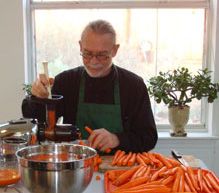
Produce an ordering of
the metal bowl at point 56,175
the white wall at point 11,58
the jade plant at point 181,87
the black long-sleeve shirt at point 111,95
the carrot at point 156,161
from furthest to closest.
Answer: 1. the white wall at point 11,58
2. the jade plant at point 181,87
3. the black long-sleeve shirt at point 111,95
4. the carrot at point 156,161
5. the metal bowl at point 56,175

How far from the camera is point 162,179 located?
5.09ft

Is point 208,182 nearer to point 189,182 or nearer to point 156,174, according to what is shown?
point 189,182

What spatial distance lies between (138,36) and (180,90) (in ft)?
2.26

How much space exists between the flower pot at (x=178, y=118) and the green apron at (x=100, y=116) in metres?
1.09

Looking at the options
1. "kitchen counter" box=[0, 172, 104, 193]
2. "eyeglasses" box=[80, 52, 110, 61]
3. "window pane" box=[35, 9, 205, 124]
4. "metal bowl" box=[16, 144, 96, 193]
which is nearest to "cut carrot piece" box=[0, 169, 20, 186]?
"kitchen counter" box=[0, 172, 104, 193]

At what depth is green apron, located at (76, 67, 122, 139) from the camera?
7.66ft

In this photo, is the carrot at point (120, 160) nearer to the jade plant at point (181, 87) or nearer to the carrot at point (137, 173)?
the carrot at point (137, 173)

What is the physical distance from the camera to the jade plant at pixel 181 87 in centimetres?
330

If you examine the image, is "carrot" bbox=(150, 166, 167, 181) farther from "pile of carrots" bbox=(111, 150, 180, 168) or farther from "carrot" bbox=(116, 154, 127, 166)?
"carrot" bbox=(116, 154, 127, 166)

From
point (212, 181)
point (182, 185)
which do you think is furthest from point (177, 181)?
point (212, 181)

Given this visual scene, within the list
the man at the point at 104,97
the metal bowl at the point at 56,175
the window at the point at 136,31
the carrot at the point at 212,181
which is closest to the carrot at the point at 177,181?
the carrot at the point at 212,181

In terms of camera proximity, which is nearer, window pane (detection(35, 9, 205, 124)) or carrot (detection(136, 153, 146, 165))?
carrot (detection(136, 153, 146, 165))

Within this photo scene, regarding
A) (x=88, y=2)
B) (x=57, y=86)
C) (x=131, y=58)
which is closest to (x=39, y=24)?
(x=88, y=2)

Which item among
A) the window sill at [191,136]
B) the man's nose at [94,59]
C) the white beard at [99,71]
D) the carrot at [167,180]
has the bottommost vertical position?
the window sill at [191,136]
